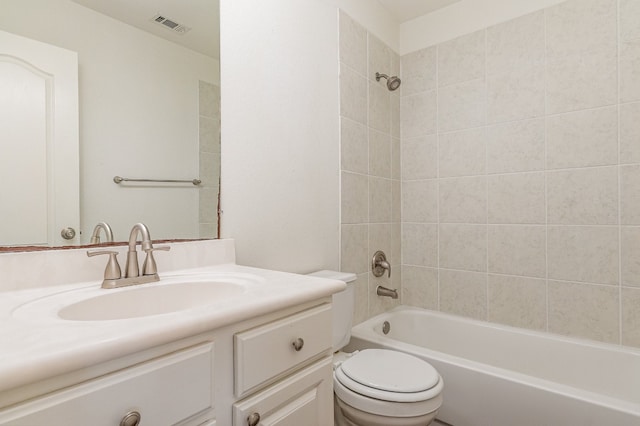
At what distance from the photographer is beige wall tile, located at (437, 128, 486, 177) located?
77.7 inches

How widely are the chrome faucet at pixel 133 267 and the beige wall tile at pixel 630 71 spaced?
6.82ft

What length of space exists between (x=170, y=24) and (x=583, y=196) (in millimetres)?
1979

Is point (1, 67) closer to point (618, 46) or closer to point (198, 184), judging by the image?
point (198, 184)

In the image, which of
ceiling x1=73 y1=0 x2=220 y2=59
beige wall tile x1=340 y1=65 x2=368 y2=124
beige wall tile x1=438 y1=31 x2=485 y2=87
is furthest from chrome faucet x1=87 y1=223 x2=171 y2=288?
beige wall tile x1=438 y1=31 x2=485 y2=87

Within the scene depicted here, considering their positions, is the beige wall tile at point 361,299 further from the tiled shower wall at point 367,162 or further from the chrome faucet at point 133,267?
the chrome faucet at point 133,267

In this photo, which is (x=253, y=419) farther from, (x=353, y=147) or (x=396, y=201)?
(x=396, y=201)

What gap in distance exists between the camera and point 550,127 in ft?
5.73

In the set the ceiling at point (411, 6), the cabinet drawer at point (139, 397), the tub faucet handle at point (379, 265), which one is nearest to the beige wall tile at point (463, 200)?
the tub faucet handle at point (379, 265)

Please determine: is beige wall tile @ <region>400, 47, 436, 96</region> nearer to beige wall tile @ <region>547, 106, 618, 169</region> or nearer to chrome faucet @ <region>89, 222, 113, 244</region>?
beige wall tile @ <region>547, 106, 618, 169</region>

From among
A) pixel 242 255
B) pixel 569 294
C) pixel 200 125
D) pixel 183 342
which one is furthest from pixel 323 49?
Result: pixel 569 294

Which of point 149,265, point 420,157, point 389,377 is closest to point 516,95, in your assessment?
point 420,157

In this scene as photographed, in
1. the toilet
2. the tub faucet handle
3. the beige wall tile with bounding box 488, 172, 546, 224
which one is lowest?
the toilet

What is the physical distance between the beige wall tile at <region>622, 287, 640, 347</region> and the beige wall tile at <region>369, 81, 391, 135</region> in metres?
1.48

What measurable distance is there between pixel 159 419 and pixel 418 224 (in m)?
1.93
